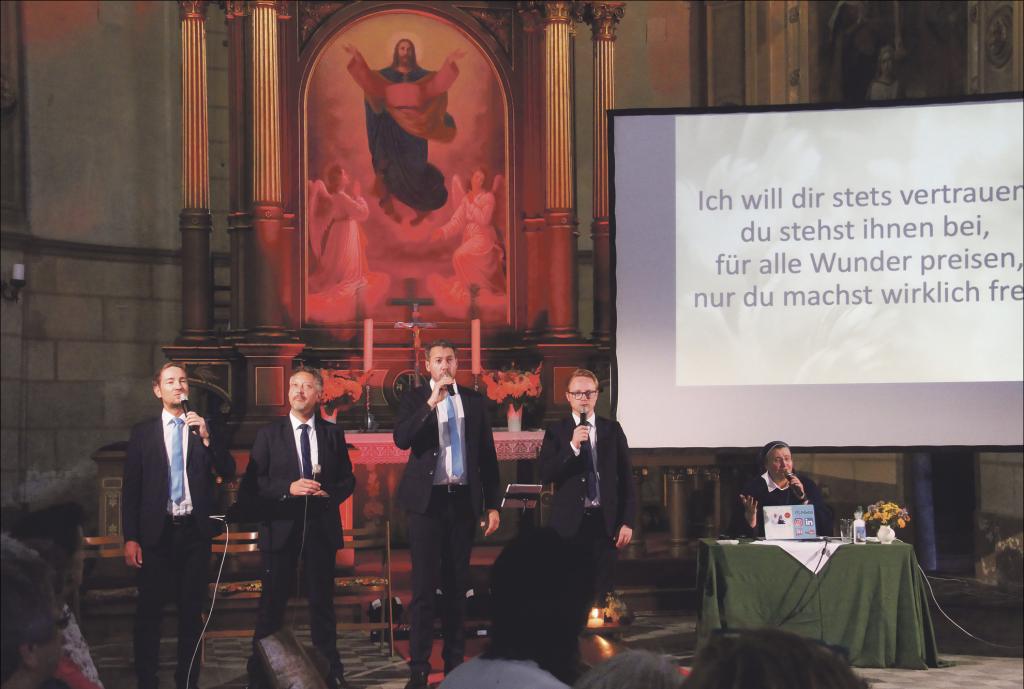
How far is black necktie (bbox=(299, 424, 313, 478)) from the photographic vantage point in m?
6.71

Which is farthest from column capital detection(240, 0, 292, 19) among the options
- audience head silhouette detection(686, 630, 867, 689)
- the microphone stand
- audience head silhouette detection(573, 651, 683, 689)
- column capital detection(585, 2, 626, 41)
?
audience head silhouette detection(686, 630, 867, 689)

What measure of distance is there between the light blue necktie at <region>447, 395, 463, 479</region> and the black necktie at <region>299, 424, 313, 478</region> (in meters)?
0.71

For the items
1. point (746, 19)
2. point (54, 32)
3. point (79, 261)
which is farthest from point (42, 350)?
point (746, 19)

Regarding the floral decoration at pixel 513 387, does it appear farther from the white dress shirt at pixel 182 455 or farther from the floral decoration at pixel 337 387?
the white dress shirt at pixel 182 455

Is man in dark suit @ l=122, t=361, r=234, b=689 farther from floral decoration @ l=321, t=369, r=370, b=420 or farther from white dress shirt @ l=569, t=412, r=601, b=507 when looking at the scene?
floral decoration @ l=321, t=369, r=370, b=420

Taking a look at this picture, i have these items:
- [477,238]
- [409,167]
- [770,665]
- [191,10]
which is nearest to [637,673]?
[770,665]

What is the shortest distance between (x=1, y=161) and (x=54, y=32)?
4.40ft

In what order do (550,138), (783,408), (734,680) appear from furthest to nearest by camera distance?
(550,138)
(783,408)
(734,680)

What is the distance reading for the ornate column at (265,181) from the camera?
1094 cm

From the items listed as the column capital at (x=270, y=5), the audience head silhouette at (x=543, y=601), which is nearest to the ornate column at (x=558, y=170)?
the column capital at (x=270, y=5)

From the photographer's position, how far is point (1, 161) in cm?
1170

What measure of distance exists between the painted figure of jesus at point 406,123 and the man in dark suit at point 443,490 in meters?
5.09

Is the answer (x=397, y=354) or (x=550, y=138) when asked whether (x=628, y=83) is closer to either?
(x=550, y=138)

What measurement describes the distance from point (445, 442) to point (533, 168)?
17.0ft
